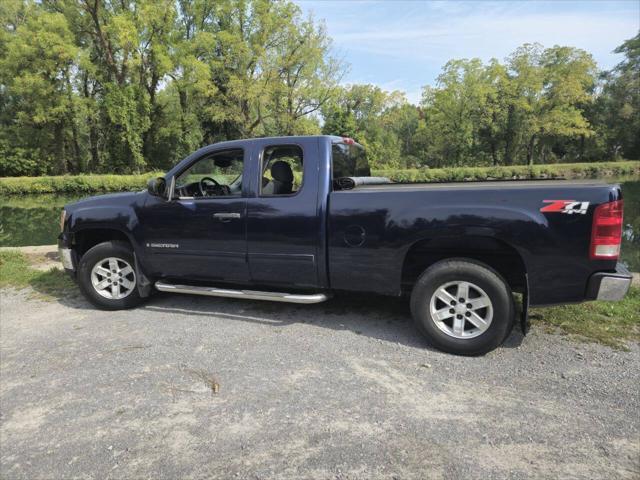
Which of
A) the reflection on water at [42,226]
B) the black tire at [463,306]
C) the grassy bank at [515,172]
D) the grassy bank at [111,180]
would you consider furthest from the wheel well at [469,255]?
the grassy bank at [515,172]

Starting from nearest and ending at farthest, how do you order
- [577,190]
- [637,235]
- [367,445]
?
[367,445] → [577,190] → [637,235]

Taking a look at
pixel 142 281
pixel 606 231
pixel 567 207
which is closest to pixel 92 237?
pixel 142 281

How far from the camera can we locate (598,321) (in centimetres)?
443

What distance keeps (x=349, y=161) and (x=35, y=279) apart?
5291 millimetres

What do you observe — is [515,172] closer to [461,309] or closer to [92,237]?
[461,309]

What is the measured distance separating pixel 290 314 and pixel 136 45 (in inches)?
1449

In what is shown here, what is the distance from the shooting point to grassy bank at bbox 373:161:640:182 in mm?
34438

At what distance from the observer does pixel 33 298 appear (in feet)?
19.2

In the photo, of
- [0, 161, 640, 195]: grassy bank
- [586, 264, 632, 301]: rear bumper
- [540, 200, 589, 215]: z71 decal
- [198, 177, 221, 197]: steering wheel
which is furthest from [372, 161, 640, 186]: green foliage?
[586, 264, 632, 301]: rear bumper

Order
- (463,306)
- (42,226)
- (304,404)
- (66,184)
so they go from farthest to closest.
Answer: (66,184) → (42,226) → (463,306) → (304,404)

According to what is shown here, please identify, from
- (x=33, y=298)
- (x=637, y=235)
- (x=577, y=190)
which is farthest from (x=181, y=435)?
(x=637, y=235)

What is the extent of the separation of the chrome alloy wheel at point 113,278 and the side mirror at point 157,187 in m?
1.03

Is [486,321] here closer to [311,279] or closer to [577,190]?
[577,190]

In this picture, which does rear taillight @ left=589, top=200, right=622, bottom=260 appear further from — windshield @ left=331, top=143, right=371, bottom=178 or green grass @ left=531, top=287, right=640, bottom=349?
windshield @ left=331, top=143, right=371, bottom=178
